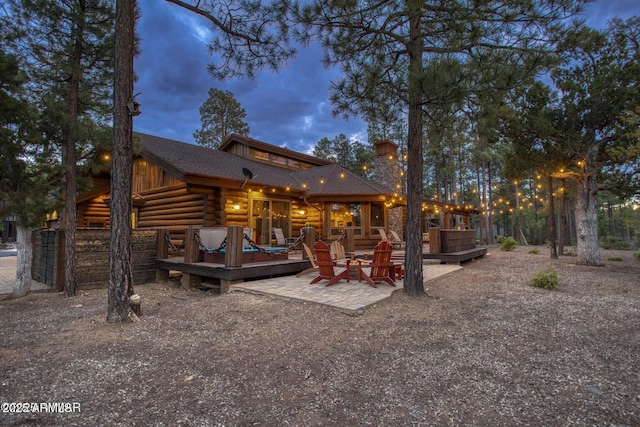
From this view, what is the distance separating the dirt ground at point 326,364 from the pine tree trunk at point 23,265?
1.45m

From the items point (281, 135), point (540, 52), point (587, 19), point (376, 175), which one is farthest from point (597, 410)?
point (281, 135)

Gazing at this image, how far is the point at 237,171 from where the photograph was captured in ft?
39.1

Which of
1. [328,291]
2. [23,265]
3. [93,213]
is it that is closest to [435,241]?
[328,291]

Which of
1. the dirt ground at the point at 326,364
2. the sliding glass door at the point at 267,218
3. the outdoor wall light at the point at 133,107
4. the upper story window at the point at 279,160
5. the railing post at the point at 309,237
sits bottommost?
the dirt ground at the point at 326,364

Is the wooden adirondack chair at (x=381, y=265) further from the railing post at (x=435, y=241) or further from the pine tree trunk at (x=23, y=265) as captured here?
the pine tree trunk at (x=23, y=265)

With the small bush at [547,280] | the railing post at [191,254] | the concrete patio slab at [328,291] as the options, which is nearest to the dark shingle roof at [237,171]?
the railing post at [191,254]

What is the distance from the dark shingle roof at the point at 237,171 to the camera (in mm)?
10266

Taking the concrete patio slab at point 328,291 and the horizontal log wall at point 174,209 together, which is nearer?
the concrete patio slab at point 328,291

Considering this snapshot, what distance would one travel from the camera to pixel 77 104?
6996 mm

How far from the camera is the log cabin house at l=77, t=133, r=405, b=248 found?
1034 cm

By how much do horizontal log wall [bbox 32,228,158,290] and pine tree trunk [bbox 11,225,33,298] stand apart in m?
0.48

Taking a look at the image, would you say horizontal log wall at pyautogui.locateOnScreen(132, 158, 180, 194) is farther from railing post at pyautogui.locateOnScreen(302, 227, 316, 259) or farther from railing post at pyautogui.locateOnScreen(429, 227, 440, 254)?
railing post at pyautogui.locateOnScreen(429, 227, 440, 254)

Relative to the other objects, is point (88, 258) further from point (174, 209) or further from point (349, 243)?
point (349, 243)

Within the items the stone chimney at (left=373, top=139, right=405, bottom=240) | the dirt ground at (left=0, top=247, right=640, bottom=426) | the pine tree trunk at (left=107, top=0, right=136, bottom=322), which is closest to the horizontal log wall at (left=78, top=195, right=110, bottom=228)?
the dirt ground at (left=0, top=247, right=640, bottom=426)
